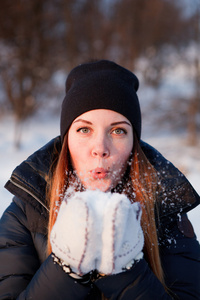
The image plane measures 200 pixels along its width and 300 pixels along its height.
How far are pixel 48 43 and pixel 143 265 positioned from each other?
7.92 meters

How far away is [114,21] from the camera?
1155 centimetres

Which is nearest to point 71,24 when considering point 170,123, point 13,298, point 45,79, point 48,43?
point 48,43

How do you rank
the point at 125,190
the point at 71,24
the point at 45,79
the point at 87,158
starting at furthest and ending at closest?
the point at 71,24 < the point at 45,79 < the point at 125,190 < the point at 87,158

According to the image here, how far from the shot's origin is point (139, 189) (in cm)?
140

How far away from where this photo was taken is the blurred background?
7168mm

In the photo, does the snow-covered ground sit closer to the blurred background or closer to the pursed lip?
the blurred background

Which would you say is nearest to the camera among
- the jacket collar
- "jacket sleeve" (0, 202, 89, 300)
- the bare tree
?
"jacket sleeve" (0, 202, 89, 300)

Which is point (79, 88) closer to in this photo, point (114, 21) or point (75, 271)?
point (75, 271)

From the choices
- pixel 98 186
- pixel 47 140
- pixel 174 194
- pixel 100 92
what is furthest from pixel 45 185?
pixel 47 140

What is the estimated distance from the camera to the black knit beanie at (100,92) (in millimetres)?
1357

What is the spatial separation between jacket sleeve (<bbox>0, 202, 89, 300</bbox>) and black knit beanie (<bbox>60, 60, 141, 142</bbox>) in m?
0.50

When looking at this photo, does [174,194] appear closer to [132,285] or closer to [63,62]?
[132,285]

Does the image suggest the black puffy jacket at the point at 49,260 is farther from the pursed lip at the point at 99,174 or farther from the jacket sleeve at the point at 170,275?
the pursed lip at the point at 99,174

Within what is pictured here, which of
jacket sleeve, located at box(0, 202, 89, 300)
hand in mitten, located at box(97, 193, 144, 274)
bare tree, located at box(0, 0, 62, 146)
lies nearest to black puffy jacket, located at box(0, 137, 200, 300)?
jacket sleeve, located at box(0, 202, 89, 300)
